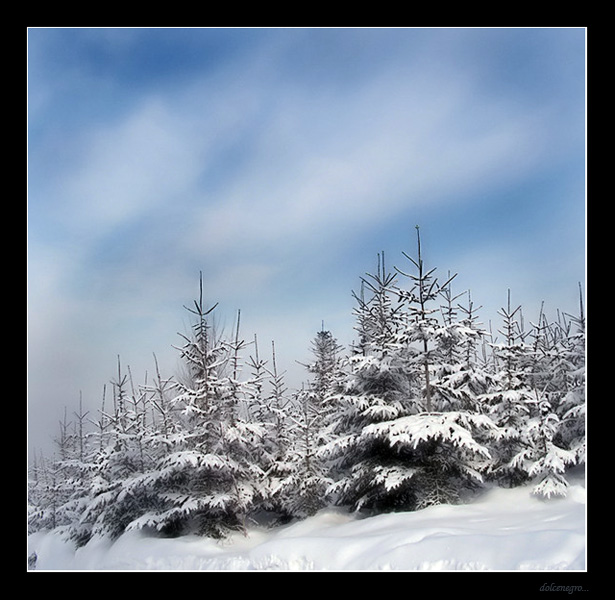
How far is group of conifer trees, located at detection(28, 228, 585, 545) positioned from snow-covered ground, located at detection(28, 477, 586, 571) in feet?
2.00

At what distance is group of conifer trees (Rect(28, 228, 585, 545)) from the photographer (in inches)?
488

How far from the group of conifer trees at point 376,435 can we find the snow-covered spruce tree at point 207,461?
0.04m

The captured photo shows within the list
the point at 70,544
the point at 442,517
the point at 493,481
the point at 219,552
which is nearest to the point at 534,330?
the point at 493,481

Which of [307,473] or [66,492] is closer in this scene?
[307,473]

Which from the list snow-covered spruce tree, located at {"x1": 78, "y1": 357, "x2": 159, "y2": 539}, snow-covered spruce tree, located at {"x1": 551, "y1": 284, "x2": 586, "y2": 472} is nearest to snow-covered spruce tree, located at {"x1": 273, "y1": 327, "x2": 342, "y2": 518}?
snow-covered spruce tree, located at {"x1": 78, "y1": 357, "x2": 159, "y2": 539}

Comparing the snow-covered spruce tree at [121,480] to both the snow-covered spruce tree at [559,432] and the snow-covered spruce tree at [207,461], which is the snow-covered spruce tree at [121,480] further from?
the snow-covered spruce tree at [559,432]

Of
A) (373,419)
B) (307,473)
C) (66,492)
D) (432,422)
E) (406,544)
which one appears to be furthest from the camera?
(66,492)

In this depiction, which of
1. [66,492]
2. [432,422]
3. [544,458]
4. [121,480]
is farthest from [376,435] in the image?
[66,492]

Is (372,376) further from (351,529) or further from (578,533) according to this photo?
(578,533)

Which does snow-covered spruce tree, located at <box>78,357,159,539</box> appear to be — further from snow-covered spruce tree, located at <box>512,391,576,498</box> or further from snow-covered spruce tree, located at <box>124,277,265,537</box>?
snow-covered spruce tree, located at <box>512,391,576,498</box>

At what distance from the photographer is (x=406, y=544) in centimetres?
841

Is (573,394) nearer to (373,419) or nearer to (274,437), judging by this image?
(373,419)

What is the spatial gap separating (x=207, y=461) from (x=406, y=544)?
6.75m

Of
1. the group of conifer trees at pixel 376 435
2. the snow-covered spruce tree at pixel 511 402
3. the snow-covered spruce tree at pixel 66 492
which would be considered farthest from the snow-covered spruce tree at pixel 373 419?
the snow-covered spruce tree at pixel 66 492
